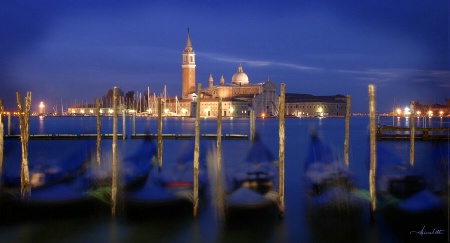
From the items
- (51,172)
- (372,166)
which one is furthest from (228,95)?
(372,166)

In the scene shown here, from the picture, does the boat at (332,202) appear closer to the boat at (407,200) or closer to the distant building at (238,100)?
the boat at (407,200)

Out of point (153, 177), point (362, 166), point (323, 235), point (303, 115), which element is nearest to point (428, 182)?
point (323, 235)

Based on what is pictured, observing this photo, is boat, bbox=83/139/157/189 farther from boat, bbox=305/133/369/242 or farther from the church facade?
the church facade

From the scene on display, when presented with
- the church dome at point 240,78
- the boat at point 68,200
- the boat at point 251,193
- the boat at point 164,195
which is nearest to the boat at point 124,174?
the boat at point 68,200

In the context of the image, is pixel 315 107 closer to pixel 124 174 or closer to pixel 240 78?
pixel 240 78

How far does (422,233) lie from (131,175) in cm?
477

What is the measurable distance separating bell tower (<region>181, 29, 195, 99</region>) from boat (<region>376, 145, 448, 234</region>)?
6831 cm

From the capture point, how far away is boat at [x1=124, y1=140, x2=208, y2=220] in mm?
8703

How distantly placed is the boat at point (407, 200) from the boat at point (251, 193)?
160cm

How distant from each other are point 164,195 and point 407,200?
11.6 feet

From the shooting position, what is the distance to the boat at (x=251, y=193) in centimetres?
845

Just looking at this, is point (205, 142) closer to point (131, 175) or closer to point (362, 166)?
point (362, 166)

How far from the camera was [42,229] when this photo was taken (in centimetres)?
793

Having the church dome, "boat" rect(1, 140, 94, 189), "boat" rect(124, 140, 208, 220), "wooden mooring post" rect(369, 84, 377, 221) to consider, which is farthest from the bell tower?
"wooden mooring post" rect(369, 84, 377, 221)
